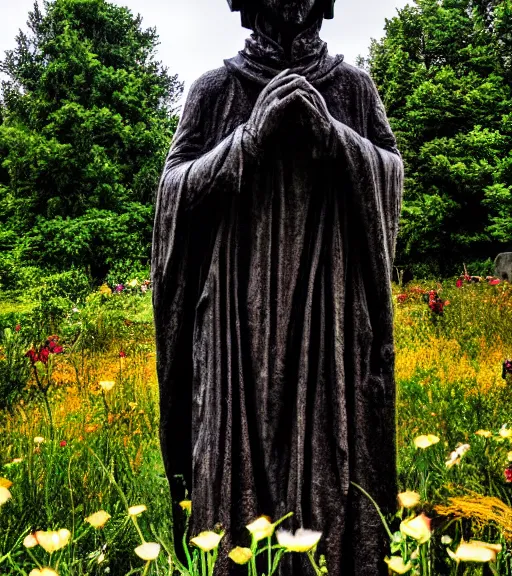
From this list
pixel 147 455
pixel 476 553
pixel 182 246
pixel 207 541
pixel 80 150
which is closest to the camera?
pixel 476 553

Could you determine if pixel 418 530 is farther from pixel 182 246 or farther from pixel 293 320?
pixel 182 246

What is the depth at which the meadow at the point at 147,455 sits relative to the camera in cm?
179

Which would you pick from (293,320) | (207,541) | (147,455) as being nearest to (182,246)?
(293,320)

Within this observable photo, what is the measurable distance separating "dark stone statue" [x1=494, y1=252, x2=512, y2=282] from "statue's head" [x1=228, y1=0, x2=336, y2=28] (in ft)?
36.7

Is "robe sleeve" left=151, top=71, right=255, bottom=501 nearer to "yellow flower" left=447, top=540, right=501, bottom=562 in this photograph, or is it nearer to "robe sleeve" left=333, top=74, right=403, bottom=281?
"robe sleeve" left=333, top=74, right=403, bottom=281

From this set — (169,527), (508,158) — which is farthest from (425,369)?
(508,158)

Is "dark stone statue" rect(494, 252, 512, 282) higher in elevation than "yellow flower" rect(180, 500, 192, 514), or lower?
higher

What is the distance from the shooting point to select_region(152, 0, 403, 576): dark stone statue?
181 cm

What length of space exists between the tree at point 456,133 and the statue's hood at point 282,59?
15355 mm

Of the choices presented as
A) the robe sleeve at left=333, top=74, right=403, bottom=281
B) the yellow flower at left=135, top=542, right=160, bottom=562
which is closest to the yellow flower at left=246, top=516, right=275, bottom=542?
the yellow flower at left=135, top=542, right=160, bottom=562

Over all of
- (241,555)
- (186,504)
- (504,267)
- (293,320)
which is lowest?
(186,504)

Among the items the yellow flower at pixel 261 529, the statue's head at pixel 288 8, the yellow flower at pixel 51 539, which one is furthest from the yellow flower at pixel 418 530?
the statue's head at pixel 288 8

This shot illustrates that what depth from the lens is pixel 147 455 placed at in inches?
138

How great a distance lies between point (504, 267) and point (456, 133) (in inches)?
317
